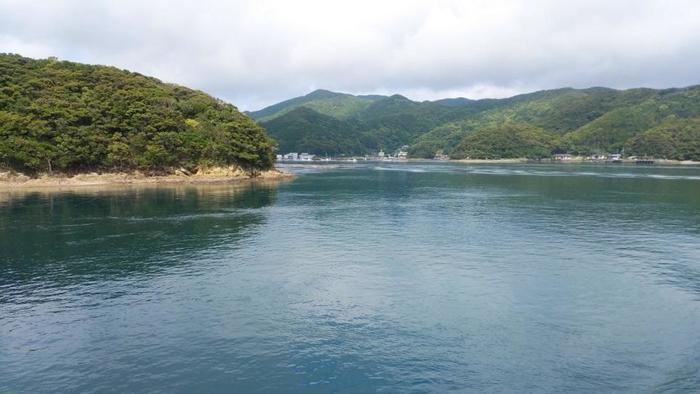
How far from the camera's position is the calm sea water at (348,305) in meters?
18.5

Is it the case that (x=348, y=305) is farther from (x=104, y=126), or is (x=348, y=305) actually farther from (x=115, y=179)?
(x=104, y=126)

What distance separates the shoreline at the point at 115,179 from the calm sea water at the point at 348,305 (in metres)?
46.2

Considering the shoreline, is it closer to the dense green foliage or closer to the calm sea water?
the dense green foliage

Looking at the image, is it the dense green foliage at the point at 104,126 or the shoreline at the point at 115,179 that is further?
the dense green foliage at the point at 104,126

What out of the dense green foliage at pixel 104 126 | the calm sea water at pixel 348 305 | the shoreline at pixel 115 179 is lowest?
the calm sea water at pixel 348 305

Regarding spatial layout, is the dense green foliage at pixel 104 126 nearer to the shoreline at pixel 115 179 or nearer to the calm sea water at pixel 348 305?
the shoreline at pixel 115 179

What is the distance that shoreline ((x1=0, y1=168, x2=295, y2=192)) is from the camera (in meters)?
93.4

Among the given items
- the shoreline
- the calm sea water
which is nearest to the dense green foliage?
the shoreline

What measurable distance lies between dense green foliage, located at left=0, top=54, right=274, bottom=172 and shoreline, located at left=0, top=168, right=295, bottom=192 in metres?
2.03

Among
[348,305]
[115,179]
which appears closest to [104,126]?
[115,179]

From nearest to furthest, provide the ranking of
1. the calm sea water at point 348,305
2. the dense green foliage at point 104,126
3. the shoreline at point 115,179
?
the calm sea water at point 348,305 → the shoreline at point 115,179 → the dense green foliage at point 104,126

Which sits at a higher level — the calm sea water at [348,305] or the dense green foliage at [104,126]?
the dense green foliage at [104,126]

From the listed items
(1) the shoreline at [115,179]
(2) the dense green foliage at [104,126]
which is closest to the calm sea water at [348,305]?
(1) the shoreline at [115,179]

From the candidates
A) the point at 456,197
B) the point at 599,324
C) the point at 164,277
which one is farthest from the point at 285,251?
the point at 456,197
